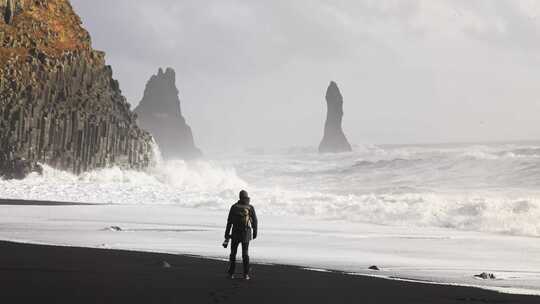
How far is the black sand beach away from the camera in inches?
466

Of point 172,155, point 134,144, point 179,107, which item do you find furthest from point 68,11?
point 179,107

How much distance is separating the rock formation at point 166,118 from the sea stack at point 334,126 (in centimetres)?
3923

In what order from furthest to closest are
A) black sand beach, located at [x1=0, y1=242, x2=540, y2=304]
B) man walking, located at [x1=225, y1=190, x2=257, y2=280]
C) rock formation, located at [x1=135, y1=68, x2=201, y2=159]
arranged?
rock formation, located at [x1=135, y1=68, x2=201, y2=159]
man walking, located at [x1=225, y1=190, x2=257, y2=280]
black sand beach, located at [x1=0, y1=242, x2=540, y2=304]

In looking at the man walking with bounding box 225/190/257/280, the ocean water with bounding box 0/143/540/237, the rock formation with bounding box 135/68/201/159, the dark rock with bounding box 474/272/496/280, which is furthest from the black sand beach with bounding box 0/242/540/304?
the rock formation with bounding box 135/68/201/159

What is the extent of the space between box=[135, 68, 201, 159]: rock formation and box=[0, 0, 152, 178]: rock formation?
9760 cm

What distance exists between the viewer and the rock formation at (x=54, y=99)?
4962 cm

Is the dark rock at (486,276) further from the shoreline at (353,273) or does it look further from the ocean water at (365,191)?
the ocean water at (365,191)

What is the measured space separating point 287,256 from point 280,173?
71.3 m

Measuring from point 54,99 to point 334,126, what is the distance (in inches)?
5626

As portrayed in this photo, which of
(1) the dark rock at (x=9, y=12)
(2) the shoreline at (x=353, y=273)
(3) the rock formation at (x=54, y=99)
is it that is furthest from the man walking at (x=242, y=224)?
(1) the dark rock at (x=9, y=12)

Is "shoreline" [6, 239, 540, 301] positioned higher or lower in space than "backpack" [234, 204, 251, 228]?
lower

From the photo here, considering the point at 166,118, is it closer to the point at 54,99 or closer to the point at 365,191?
the point at 54,99

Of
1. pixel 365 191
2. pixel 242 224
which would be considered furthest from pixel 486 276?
pixel 365 191

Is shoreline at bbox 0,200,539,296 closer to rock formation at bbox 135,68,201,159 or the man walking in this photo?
the man walking
